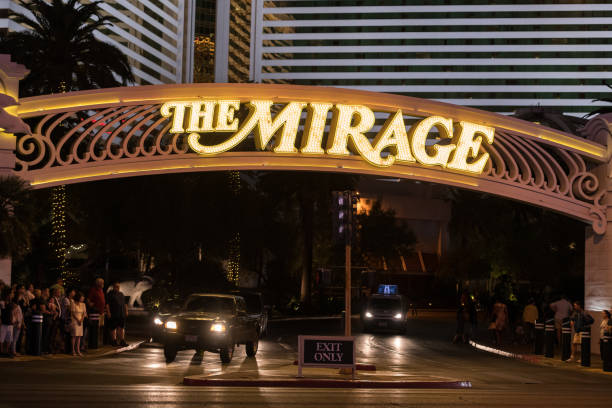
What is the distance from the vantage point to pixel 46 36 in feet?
140

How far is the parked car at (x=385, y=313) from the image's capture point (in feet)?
144

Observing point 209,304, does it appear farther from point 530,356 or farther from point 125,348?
point 530,356

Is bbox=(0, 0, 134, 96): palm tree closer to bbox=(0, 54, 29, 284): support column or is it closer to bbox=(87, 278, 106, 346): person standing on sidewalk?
bbox=(0, 54, 29, 284): support column

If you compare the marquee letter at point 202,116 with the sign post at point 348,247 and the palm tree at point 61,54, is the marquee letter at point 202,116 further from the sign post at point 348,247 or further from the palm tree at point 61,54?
the palm tree at point 61,54

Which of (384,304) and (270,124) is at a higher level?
(270,124)

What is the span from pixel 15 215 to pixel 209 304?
17.9 feet

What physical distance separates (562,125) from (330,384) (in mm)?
29818

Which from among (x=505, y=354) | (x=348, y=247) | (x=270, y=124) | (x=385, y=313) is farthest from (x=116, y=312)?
(x=385, y=313)

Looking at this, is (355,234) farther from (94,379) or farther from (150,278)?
(150,278)

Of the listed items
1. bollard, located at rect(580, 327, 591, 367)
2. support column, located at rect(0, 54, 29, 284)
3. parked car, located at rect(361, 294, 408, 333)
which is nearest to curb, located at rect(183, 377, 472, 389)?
bollard, located at rect(580, 327, 591, 367)

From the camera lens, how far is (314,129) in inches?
1147

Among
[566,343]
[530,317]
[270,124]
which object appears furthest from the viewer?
[530,317]

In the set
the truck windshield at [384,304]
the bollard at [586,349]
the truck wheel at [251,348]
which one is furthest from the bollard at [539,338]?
the truck windshield at [384,304]

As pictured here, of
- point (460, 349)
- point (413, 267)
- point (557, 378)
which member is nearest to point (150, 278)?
point (460, 349)
